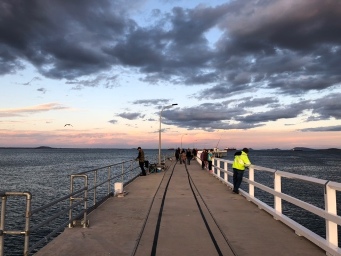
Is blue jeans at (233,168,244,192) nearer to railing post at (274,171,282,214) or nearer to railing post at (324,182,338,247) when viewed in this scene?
railing post at (274,171,282,214)

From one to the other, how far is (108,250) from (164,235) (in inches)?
54.1

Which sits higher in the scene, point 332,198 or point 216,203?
point 332,198

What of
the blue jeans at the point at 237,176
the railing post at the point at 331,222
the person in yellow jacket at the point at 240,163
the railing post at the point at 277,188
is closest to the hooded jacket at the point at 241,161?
the person in yellow jacket at the point at 240,163

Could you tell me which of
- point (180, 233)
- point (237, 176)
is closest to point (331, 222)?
point (180, 233)

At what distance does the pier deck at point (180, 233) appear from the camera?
5.82m

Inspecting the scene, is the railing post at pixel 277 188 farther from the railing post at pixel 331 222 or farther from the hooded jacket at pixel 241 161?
the hooded jacket at pixel 241 161

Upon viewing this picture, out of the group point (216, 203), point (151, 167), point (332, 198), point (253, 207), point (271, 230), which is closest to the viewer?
point (332, 198)

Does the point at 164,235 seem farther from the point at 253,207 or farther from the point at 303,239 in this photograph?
the point at 253,207

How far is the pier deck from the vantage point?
19.1 feet

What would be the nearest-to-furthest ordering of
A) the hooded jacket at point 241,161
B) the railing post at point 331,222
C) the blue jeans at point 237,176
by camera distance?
the railing post at point 331,222, the hooded jacket at point 241,161, the blue jeans at point 237,176

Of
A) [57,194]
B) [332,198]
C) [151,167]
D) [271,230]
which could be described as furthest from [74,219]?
[57,194]

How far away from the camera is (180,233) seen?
6973 mm

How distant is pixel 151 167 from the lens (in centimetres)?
2520

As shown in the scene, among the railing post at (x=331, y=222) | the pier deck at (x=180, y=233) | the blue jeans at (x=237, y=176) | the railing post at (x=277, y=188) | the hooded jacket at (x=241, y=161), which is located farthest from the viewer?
the blue jeans at (x=237, y=176)
